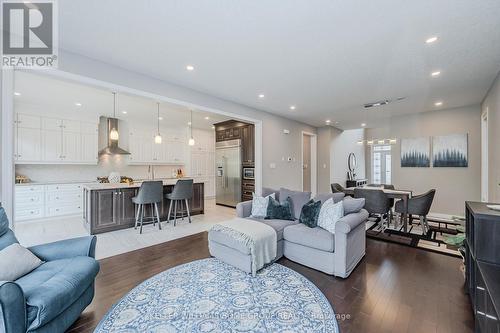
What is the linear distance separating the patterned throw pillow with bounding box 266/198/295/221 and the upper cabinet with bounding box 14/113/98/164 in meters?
5.38

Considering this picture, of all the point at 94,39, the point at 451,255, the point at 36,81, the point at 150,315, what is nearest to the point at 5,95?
the point at 94,39

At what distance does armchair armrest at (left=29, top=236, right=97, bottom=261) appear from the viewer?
1.93 metres

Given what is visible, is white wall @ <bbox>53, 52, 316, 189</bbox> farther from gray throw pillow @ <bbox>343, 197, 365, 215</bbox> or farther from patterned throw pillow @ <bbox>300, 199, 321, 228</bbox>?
gray throw pillow @ <bbox>343, 197, 365, 215</bbox>

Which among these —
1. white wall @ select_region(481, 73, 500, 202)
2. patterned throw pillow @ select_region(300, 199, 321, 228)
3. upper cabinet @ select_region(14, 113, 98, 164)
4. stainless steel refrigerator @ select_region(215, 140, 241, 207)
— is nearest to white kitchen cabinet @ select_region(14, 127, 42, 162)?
upper cabinet @ select_region(14, 113, 98, 164)

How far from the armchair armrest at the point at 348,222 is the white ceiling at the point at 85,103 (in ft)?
11.3

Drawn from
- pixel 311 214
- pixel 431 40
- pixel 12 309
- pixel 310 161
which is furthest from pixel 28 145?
pixel 310 161

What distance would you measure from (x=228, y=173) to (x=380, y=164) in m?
7.07

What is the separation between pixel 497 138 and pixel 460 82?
3.60ft

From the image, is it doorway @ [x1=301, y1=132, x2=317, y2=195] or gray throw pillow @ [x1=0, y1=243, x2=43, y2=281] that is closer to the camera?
gray throw pillow @ [x1=0, y1=243, x2=43, y2=281]

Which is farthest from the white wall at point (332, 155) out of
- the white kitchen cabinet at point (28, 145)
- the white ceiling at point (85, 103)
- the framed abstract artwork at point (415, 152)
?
the white kitchen cabinet at point (28, 145)

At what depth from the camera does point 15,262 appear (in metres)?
1.64

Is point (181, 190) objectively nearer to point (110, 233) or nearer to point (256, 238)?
point (110, 233)

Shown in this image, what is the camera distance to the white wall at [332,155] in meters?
7.82

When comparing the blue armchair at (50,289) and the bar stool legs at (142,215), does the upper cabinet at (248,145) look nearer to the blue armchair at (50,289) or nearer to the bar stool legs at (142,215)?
the bar stool legs at (142,215)
